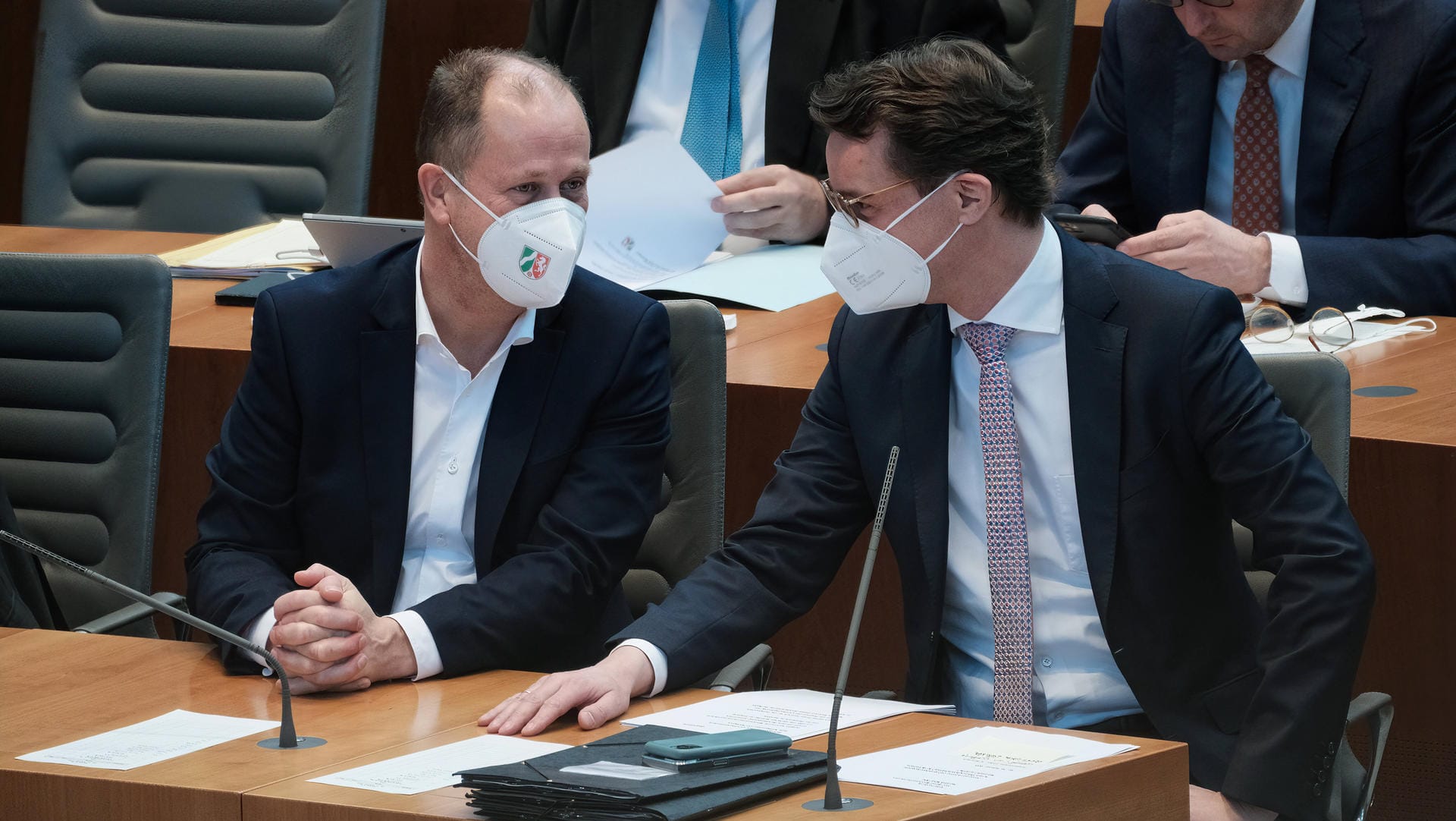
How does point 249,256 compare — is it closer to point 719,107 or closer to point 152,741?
point 719,107

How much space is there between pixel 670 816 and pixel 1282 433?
0.83 meters

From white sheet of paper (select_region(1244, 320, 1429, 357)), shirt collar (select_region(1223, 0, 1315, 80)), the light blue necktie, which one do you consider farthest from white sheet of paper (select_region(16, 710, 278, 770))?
shirt collar (select_region(1223, 0, 1315, 80))

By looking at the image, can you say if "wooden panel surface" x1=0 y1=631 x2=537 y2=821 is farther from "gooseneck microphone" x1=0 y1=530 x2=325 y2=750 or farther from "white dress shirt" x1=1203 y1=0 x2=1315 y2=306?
"white dress shirt" x1=1203 y1=0 x2=1315 y2=306

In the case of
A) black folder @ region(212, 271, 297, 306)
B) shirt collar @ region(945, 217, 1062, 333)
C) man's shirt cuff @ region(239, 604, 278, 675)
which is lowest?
man's shirt cuff @ region(239, 604, 278, 675)

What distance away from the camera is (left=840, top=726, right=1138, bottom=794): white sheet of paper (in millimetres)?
1461

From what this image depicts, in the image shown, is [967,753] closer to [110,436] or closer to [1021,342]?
[1021,342]

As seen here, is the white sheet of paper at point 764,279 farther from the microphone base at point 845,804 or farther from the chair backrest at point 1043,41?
the microphone base at point 845,804

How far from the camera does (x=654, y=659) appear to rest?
1.83m

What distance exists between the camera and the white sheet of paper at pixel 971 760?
1461mm

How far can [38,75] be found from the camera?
3871mm

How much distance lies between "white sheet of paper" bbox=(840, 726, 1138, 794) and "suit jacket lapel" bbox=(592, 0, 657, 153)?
2060 millimetres

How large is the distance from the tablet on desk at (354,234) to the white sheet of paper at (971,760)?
145cm

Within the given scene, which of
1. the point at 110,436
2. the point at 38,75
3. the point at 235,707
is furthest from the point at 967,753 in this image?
the point at 38,75

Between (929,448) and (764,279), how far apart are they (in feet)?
3.56
